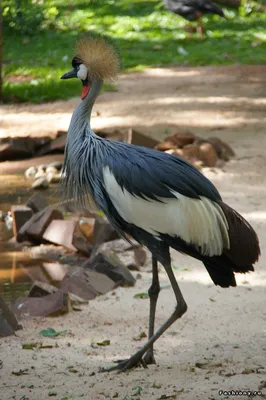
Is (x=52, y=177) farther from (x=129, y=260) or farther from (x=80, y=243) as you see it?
(x=129, y=260)

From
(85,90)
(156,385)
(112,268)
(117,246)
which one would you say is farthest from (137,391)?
(117,246)

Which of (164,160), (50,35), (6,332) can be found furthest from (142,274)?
(50,35)

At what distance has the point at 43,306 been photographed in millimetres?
5824

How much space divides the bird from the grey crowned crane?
12.6 m

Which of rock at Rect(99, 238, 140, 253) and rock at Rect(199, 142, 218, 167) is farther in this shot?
rock at Rect(199, 142, 218, 167)

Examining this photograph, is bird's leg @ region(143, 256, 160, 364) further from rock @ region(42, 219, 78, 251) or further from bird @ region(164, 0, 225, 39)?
bird @ region(164, 0, 225, 39)

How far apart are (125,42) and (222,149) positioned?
773 centimetres

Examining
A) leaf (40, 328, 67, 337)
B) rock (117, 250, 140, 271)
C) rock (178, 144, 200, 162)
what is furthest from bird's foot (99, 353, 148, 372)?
rock (178, 144, 200, 162)

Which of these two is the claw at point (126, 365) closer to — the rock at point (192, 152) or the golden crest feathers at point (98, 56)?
the golden crest feathers at point (98, 56)

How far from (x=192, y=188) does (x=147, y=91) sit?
8.49 m

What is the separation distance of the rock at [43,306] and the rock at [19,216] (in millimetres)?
1741

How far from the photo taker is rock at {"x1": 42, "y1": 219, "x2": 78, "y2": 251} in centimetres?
723

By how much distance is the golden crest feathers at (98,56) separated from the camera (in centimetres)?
520

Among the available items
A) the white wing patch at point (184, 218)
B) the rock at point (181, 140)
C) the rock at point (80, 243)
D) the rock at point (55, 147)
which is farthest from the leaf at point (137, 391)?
the rock at point (55, 147)
